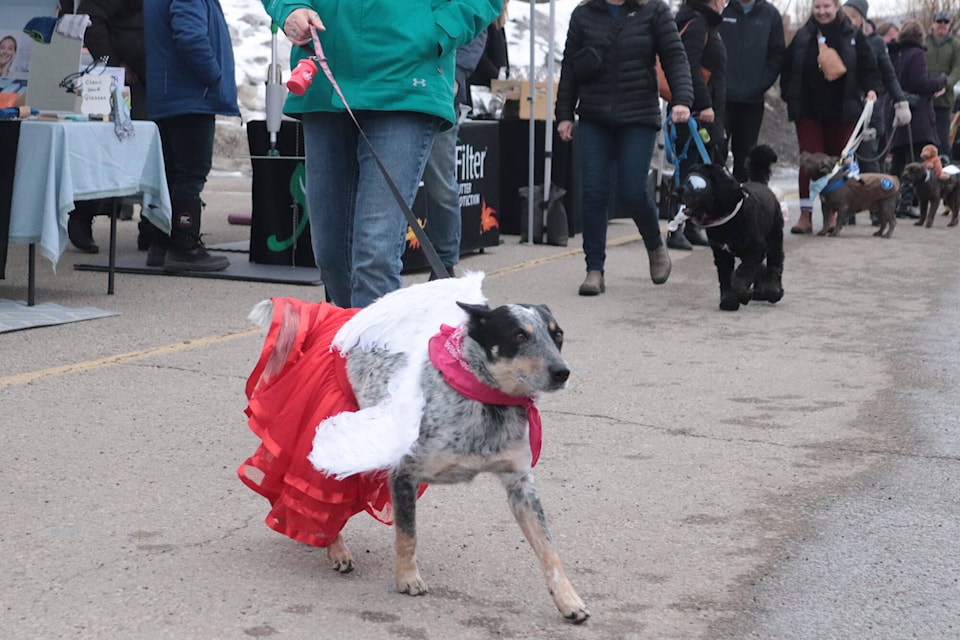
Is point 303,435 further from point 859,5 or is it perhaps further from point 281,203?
point 859,5

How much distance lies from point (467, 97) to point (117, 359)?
15.6 ft

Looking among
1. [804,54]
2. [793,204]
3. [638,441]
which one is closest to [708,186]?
[638,441]

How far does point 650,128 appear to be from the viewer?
811 cm

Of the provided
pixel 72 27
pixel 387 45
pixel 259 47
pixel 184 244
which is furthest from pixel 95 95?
pixel 259 47

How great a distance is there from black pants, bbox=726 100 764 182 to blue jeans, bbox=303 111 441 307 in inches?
292

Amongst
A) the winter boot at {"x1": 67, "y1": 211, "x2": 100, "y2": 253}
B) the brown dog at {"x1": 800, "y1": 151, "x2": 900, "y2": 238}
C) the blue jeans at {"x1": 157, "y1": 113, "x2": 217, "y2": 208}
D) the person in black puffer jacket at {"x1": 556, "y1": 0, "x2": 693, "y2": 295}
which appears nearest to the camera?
the person in black puffer jacket at {"x1": 556, "y1": 0, "x2": 693, "y2": 295}

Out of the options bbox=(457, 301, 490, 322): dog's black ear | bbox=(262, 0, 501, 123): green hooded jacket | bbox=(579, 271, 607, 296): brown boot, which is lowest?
bbox=(579, 271, 607, 296): brown boot

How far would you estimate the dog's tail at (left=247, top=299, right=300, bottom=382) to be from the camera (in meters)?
3.36

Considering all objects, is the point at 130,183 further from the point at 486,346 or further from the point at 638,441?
the point at 486,346

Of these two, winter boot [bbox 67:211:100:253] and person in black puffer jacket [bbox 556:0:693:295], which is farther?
winter boot [bbox 67:211:100:253]

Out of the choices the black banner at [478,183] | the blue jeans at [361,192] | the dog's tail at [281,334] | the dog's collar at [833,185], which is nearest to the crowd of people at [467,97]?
the blue jeans at [361,192]

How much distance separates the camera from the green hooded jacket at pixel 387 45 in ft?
14.1

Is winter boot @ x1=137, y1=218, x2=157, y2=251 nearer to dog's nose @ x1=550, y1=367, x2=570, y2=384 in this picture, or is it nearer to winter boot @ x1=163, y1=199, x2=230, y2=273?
winter boot @ x1=163, y1=199, x2=230, y2=273

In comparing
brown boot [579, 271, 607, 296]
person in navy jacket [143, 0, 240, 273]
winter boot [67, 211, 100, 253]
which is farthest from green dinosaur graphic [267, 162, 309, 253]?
brown boot [579, 271, 607, 296]
